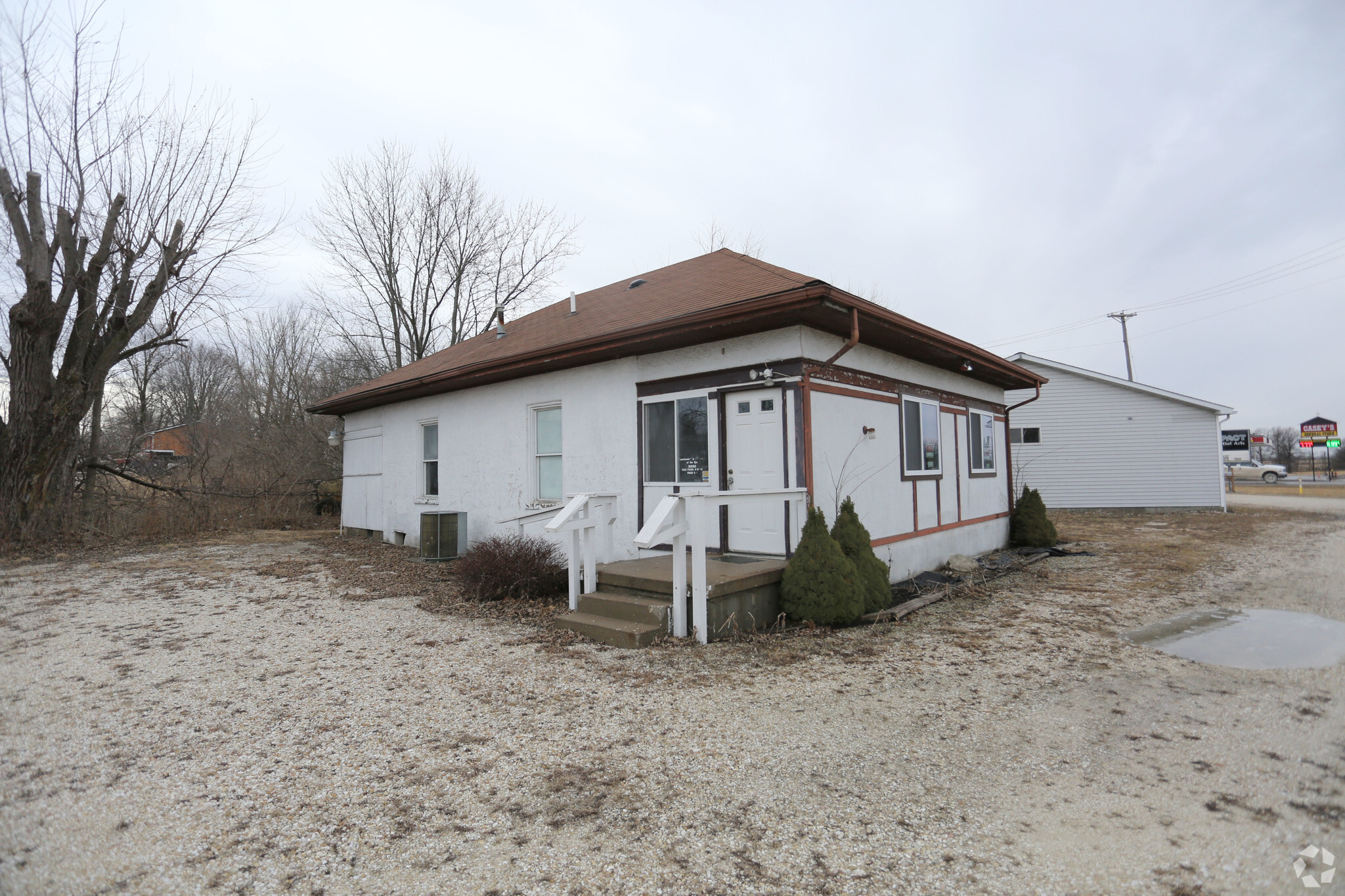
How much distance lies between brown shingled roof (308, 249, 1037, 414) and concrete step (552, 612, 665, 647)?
3.22 m

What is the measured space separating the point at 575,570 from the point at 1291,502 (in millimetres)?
26439

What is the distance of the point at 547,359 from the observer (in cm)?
896

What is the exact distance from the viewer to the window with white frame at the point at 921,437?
8.96 m

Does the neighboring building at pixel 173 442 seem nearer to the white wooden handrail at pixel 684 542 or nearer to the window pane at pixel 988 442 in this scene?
the white wooden handrail at pixel 684 542

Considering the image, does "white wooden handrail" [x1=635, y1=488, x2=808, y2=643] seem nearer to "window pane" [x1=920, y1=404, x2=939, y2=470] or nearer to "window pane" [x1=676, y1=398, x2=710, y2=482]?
"window pane" [x1=676, y1=398, x2=710, y2=482]

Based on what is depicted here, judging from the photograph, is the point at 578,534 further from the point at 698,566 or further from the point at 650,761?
the point at 650,761

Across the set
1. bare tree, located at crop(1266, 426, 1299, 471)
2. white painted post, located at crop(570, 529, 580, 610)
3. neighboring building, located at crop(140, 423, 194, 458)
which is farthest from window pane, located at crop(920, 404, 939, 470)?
bare tree, located at crop(1266, 426, 1299, 471)

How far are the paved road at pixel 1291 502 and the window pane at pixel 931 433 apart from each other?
15.9 meters

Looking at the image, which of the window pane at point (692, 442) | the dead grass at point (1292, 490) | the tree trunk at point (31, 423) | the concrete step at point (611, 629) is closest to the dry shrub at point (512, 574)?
the concrete step at point (611, 629)

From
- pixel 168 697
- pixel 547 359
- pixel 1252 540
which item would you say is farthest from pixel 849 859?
pixel 1252 540

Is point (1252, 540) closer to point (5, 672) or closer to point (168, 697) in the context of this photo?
point (168, 697)

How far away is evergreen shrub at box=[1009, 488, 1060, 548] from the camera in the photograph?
1177 centimetres

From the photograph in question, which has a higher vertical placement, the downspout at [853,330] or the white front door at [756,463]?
the downspout at [853,330]

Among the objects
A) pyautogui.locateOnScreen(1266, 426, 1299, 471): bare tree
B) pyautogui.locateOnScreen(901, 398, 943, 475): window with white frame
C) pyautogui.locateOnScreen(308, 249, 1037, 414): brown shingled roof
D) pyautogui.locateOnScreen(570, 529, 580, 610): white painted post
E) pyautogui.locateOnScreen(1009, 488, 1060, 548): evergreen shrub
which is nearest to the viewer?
pyautogui.locateOnScreen(570, 529, 580, 610): white painted post
